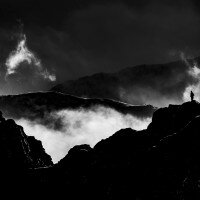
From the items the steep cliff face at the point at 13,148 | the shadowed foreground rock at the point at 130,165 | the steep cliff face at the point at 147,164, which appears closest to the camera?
the steep cliff face at the point at 147,164

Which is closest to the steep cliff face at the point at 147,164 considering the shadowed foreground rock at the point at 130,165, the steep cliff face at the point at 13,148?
the shadowed foreground rock at the point at 130,165

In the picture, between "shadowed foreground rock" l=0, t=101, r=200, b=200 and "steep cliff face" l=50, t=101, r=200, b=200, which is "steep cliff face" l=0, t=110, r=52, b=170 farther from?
"steep cliff face" l=50, t=101, r=200, b=200

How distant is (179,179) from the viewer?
87562mm

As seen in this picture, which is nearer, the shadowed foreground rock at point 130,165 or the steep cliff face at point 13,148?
the shadowed foreground rock at point 130,165

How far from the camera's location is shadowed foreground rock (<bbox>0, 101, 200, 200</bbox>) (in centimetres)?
8944

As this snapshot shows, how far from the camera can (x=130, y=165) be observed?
4154 inches

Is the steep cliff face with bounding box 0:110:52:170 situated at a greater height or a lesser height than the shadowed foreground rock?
greater

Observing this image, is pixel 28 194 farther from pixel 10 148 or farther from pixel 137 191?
pixel 137 191

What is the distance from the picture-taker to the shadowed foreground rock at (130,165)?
8944 cm

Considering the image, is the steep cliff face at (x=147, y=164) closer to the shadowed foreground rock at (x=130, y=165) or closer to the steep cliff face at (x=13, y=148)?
the shadowed foreground rock at (x=130, y=165)

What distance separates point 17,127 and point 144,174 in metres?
98.6

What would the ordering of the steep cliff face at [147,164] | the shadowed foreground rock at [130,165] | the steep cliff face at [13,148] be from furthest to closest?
the steep cliff face at [13,148]
the shadowed foreground rock at [130,165]
the steep cliff face at [147,164]

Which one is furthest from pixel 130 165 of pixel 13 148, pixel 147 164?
pixel 13 148

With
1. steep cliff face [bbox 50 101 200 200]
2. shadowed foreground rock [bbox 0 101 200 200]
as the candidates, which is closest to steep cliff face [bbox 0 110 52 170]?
shadowed foreground rock [bbox 0 101 200 200]
